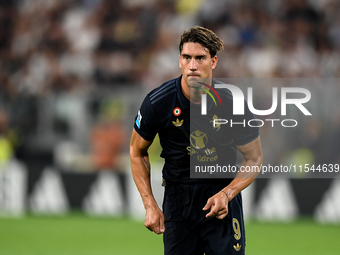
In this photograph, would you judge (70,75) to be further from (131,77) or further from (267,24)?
(267,24)

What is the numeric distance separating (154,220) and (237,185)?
0.73 meters

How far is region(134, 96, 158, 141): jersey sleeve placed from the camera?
180 inches

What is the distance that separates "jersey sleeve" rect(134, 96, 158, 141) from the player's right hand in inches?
24.1

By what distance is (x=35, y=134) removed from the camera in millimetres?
12742

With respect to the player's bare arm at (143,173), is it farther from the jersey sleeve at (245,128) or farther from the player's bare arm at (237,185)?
the jersey sleeve at (245,128)

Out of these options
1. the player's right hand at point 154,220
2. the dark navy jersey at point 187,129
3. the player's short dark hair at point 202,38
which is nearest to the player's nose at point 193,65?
the player's short dark hair at point 202,38

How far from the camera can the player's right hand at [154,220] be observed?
14.6ft

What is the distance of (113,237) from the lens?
1014 centimetres

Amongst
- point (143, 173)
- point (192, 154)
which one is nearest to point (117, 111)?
point (143, 173)

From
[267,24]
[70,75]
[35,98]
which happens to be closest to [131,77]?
[70,75]

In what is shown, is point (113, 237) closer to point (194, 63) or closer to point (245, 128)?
point (245, 128)

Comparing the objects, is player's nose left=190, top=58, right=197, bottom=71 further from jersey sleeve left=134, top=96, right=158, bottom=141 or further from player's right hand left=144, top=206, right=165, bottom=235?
player's right hand left=144, top=206, right=165, bottom=235

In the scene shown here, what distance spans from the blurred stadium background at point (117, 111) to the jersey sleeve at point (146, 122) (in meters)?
4.76

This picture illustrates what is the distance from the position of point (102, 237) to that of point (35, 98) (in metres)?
4.26
